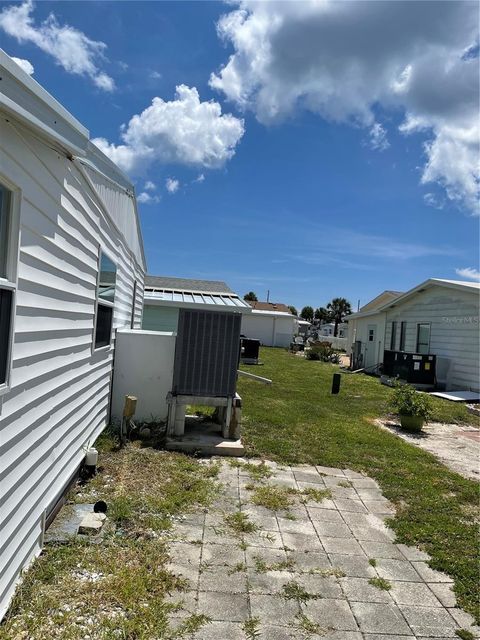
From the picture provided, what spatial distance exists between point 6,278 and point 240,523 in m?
2.60

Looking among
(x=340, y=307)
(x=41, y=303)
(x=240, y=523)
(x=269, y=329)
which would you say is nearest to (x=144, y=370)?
(x=240, y=523)

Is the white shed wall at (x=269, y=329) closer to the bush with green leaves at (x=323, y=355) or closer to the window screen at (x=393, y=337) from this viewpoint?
the bush with green leaves at (x=323, y=355)

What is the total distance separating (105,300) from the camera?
5.50 m

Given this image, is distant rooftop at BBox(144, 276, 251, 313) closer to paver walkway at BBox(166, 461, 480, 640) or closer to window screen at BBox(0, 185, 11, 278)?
paver walkway at BBox(166, 461, 480, 640)

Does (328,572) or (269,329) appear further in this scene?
(269,329)

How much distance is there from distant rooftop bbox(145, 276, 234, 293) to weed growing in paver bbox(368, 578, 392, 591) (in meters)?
12.6

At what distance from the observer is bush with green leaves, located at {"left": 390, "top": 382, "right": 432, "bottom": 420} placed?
7.82m

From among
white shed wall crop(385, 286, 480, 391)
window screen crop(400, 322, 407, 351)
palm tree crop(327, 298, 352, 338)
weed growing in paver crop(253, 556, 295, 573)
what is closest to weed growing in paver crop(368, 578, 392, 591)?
weed growing in paver crop(253, 556, 295, 573)

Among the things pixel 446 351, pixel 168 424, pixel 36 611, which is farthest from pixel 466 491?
pixel 446 351

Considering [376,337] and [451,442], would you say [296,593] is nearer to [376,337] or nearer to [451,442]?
[451,442]

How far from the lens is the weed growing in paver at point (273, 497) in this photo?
4.07 m

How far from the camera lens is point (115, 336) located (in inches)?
253

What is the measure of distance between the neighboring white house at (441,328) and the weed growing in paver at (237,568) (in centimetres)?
1186

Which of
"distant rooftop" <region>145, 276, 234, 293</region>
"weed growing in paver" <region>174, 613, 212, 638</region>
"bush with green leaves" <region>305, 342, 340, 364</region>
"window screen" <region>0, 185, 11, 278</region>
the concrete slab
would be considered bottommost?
"weed growing in paver" <region>174, 613, 212, 638</region>
